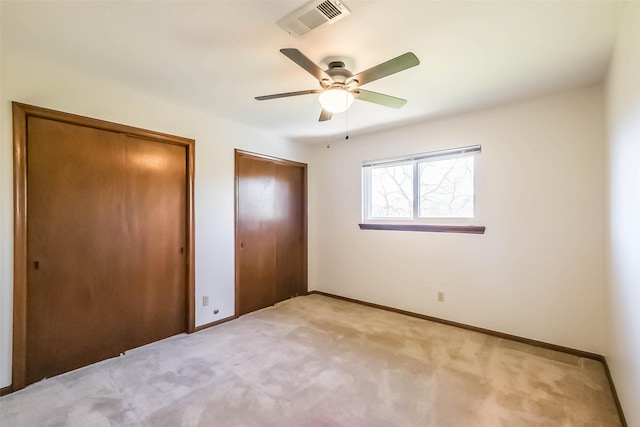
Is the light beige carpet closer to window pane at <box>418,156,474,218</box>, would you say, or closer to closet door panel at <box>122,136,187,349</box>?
closet door panel at <box>122,136,187,349</box>

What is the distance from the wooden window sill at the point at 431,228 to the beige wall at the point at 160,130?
1.59m

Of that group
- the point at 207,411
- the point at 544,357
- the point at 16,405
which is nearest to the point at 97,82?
the point at 16,405

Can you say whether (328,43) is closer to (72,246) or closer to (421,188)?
(421,188)

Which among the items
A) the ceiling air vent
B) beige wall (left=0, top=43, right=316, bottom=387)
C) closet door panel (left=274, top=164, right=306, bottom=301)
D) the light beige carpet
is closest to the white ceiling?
the ceiling air vent

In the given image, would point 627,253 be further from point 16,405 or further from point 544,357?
point 16,405

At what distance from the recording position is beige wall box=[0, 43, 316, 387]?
1.97m

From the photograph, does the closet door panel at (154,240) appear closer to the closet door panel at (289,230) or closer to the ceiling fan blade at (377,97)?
the closet door panel at (289,230)

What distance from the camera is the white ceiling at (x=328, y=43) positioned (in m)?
1.54

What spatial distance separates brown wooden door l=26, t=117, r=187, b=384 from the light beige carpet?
0.25m

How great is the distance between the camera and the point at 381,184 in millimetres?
3904

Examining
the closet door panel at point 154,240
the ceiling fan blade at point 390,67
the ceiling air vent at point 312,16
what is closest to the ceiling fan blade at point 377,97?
the ceiling fan blade at point 390,67

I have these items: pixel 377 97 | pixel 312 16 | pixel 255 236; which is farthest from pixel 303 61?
pixel 255 236

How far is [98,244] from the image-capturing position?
244 cm

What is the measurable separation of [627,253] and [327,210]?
129 inches
